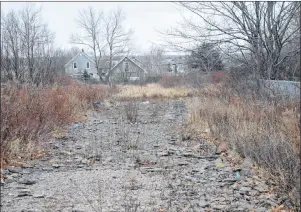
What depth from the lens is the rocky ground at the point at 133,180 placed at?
398 cm

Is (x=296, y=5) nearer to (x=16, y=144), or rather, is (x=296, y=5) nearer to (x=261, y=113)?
(x=261, y=113)

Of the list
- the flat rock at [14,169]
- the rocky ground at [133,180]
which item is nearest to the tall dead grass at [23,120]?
the flat rock at [14,169]

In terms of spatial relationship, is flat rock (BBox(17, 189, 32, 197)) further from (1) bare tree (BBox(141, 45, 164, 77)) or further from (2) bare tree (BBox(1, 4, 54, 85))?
(1) bare tree (BBox(141, 45, 164, 77))

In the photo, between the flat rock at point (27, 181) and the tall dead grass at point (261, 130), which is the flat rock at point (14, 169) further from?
the tall dead grass at point (261, 130)

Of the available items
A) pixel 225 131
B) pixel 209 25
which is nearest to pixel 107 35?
pixel 209 25

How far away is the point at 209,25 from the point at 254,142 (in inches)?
358

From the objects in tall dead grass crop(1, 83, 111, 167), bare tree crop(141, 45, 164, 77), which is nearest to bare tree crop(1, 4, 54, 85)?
tall dead grass crop(1, 83, 111, 167)

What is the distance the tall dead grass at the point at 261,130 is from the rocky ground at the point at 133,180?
0.87ft

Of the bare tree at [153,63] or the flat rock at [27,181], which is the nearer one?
the flat rock at [27,181]

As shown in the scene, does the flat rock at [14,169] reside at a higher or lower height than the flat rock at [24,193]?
higher

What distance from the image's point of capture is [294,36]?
40.5ft

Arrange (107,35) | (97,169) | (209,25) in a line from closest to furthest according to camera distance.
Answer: (97,169)
(209,25)
(107,35)

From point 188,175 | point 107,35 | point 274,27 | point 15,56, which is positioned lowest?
point 188,175

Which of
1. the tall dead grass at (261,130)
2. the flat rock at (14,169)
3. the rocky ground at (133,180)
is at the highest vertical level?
the tall dead grass at (261,130)
